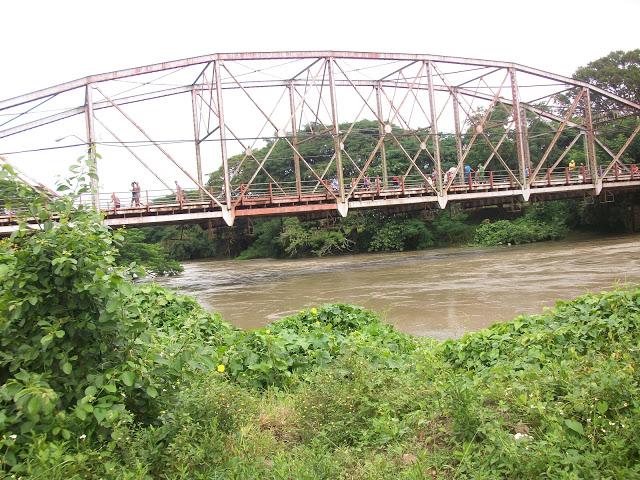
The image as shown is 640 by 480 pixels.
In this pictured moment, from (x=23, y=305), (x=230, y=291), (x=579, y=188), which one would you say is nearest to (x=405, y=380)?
(x=23, y=305)

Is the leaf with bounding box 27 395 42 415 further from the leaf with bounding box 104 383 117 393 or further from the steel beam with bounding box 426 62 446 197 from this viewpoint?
the steel beam with bounding box 426 62 446 197

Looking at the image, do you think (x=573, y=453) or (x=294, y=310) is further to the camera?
(x=294, y=310)

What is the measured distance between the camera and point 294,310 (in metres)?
13.7

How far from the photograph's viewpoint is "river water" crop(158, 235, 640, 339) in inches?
438

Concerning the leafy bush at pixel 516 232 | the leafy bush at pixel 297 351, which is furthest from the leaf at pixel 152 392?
the leafy bush at pixel 516 232

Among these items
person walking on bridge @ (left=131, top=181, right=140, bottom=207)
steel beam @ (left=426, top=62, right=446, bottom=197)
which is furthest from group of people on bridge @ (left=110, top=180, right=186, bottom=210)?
steel beam @ (left=426, top=62, right=446, bottom=197)

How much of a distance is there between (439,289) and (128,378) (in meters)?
13.2

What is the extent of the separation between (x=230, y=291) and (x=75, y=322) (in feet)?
55.7

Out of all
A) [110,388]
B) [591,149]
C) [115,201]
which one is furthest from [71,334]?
[591,149]

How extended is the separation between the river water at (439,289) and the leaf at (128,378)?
6.40 m

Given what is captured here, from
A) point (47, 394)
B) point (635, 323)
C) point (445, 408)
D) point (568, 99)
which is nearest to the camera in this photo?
point (47, 394)

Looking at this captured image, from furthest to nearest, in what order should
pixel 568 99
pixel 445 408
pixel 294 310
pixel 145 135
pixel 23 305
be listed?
1. pixel 568 99
2. pixel 145 135
3. pixel 294 310
4. pixel 445 408
5. pixel 23 305

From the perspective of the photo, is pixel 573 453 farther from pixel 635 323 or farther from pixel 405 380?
pixel 635 323

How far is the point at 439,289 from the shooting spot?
50.8ft
